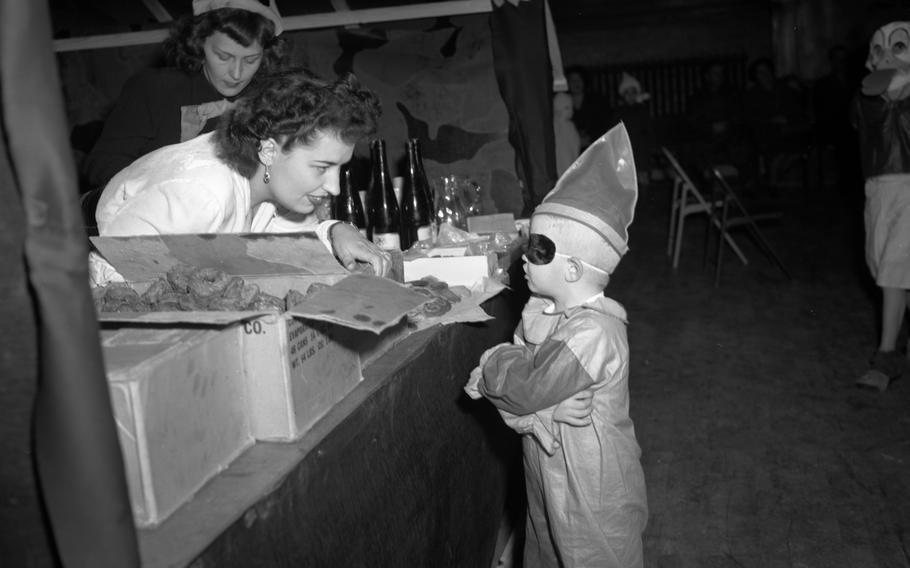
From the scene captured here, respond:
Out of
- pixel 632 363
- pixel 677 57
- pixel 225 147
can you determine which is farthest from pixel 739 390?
pixel 677 57

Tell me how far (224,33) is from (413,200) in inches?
43.9

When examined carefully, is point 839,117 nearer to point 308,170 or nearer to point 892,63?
point 892,63

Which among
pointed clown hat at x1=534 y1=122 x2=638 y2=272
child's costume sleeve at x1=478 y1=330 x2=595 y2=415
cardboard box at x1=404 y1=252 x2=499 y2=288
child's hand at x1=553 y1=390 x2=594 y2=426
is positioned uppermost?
pointed clown hat at x1=534 y1=122 x2=638 y2=272

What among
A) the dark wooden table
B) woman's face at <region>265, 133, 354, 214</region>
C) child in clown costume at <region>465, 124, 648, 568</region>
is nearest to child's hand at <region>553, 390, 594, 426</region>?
child in clown costume at <region>465, 124, 648, 568</region>

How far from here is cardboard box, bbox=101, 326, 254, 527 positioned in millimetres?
943

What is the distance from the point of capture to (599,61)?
46.0ft

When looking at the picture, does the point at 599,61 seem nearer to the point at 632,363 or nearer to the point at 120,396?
the point at 632,363

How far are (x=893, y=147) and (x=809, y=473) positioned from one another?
1669 millimetres

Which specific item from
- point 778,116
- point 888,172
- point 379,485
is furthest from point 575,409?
point 778,116

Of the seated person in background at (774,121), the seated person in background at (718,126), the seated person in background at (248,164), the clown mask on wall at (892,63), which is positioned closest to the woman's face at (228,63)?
the seated person in background at (248,164)

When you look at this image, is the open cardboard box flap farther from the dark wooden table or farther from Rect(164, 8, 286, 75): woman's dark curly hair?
Rect(164, 8, 286, 75): woman's dark curly hair

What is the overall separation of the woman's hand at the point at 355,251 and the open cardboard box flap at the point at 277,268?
0.39 m

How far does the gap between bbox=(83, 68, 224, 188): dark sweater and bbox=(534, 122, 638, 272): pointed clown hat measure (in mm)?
1469

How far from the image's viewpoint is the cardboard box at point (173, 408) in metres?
0.94
